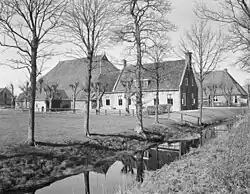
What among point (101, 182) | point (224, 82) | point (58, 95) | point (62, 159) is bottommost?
point (101, 182)

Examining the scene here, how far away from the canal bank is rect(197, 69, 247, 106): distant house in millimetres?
42541

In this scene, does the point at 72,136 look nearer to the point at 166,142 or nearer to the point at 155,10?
→ the point at 166,142

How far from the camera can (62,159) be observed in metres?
9.99

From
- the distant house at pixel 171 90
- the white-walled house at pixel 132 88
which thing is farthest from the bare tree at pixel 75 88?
the distant house at pixel 171 90

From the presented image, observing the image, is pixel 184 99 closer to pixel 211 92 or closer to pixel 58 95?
pixel 211 92

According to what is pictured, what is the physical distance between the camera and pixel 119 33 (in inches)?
Result: 619

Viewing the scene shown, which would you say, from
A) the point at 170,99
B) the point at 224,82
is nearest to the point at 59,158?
the point at 170,99

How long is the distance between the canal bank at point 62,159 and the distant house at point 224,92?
4254 centimetres

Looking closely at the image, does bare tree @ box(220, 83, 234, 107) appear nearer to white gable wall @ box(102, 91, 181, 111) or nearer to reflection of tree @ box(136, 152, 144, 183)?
white gable wall @ box(102, 91, 181, 111)

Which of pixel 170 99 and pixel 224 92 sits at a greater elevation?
pixel 224 92

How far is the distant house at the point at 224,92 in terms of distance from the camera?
53456mm

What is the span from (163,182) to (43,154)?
535 cm

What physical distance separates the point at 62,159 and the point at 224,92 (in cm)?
5093

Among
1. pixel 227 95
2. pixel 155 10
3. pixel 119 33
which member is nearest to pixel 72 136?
pixel 119 33
